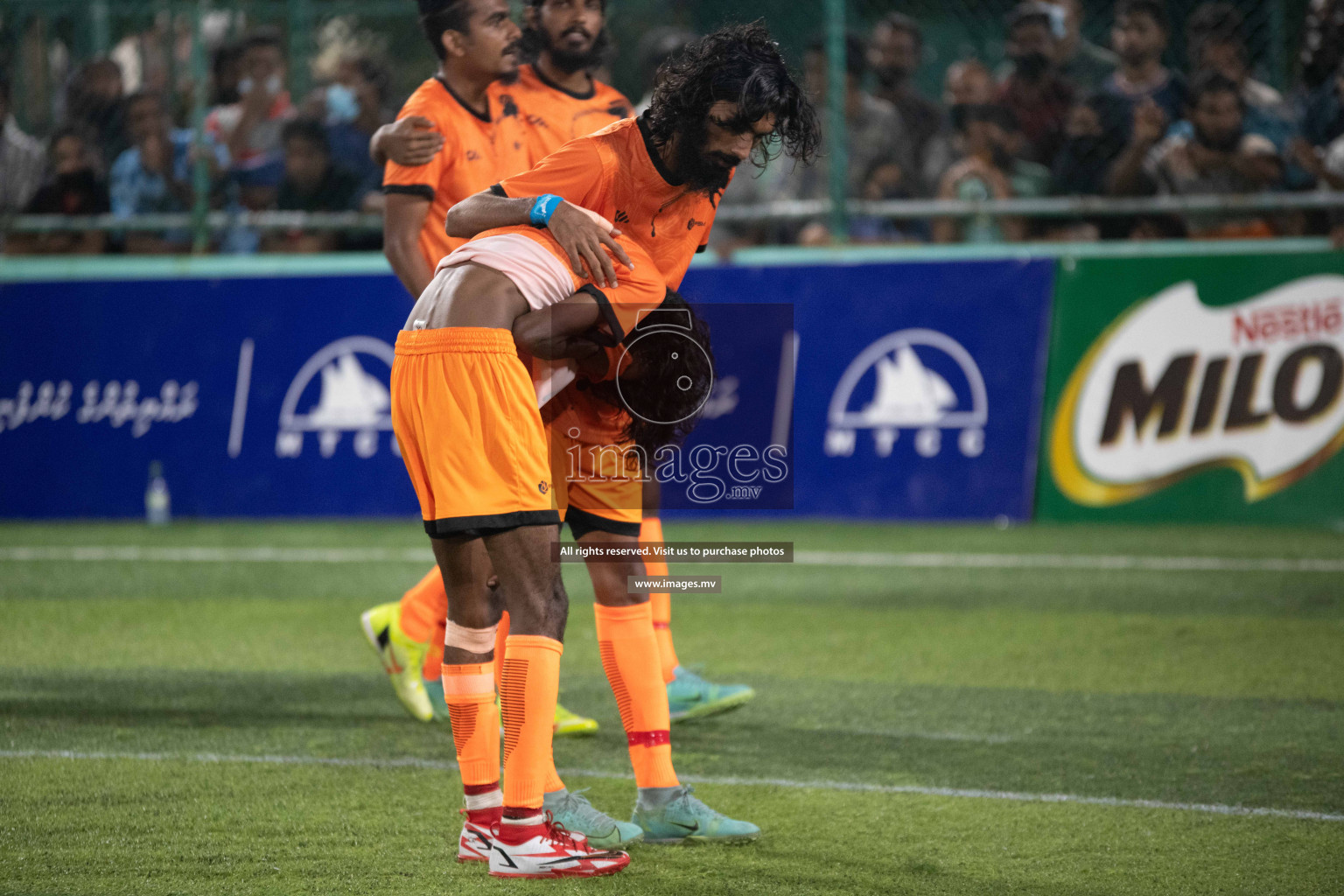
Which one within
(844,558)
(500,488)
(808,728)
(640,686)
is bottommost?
(844,558)

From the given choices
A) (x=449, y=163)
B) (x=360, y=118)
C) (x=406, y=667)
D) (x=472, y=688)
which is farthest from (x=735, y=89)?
(x=360, y=118)

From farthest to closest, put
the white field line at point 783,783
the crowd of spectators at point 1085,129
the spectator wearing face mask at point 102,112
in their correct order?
the spectator wearing face mask at point 102,112 < the crowd of spectators at point 1085,129 < the white field line at point 783,783

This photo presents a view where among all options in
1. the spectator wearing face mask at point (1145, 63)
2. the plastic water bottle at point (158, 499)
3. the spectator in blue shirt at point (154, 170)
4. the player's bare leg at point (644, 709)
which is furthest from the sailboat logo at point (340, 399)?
the player's bare leg at point (644, 709)

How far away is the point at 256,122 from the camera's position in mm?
11836

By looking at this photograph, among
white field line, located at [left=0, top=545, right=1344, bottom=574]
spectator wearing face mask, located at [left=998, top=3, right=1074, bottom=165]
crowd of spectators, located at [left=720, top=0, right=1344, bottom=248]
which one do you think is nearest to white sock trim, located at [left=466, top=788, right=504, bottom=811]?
white field line, located at [left=0, top=545, right=1344, bottom=574]

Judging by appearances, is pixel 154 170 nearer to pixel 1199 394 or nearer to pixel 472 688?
pixel 1199 394

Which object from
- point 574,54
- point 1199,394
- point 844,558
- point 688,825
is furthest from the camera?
point 1199,394

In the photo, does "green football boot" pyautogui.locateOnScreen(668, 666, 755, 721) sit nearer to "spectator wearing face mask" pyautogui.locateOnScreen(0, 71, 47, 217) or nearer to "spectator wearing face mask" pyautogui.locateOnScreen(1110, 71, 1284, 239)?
"spectator wearing face mask" pyautogui.locateOnScreen(1110, 71, 1284, 239)

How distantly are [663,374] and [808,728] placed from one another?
70.0 inches

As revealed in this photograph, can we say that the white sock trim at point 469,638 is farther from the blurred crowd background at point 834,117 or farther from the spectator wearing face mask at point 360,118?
the spectator wearing face mask at point 360,118

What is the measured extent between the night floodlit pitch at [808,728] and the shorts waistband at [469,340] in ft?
4.04

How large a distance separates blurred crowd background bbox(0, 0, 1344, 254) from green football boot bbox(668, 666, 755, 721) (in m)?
5.43

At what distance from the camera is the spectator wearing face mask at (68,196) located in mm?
11539

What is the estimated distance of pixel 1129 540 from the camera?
29.1ft
